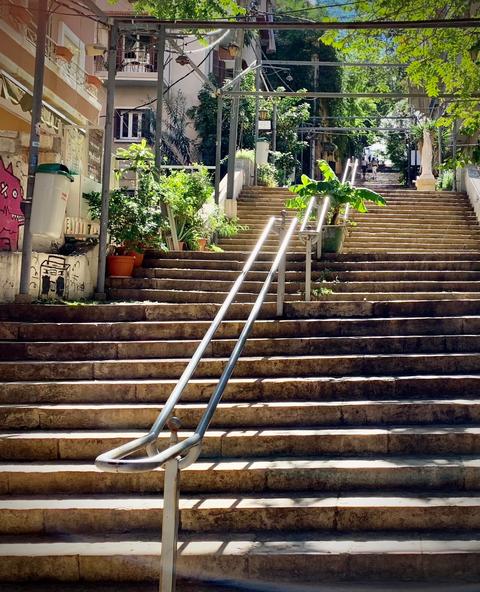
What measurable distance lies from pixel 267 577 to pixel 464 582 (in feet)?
3.56

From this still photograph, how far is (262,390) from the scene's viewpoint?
6.29m

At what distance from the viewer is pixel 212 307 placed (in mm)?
7770

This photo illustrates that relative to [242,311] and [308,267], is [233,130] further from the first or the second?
[242,311]

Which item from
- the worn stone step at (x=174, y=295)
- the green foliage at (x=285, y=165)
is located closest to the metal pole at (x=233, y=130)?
the worn stone step at (x=174, y=295)

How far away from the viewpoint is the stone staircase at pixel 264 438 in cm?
445

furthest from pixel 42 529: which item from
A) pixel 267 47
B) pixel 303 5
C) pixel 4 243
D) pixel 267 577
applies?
pixel 267 47

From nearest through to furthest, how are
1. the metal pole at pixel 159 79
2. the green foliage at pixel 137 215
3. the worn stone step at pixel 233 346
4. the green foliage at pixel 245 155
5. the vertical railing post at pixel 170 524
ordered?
the vertical railing post at pixel 170 524
the worn stone step at pixel 233 346
the green foliage at pixel 137 215
the metal pole at pixel 159 79
the green foliage at pixel 245 155

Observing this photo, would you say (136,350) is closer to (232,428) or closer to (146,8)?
(232,428)

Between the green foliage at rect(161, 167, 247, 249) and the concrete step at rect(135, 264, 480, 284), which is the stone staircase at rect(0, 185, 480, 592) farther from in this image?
the green foliage at rect(161, 167, 247, 249)

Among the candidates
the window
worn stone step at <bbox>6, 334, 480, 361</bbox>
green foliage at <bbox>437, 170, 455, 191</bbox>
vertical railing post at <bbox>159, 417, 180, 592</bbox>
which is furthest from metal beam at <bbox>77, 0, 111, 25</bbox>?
the window

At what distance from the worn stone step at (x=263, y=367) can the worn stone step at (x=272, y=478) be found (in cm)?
Answer: 140

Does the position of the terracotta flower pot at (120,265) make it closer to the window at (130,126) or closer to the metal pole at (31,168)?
the metal pole at (31,168)

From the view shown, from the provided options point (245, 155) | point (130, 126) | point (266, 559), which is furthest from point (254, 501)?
point (130, 126)

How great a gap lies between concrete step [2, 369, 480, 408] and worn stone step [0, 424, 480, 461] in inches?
24.7
